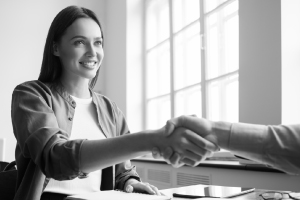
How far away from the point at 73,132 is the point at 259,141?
2.34ft

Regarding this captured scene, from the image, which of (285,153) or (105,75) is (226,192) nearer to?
(285,153)

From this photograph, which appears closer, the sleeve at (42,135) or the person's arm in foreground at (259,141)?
the person's arm in foreground at (259,141)

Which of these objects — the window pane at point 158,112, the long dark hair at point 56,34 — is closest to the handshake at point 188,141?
the long dark hair at point 56,34

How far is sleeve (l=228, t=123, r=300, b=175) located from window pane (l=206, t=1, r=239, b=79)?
2496 millimetres

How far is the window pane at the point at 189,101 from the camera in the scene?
407cm

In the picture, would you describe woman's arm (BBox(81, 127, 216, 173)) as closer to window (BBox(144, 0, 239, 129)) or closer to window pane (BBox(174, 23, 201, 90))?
window (BBox(144, 0, 239, 129))

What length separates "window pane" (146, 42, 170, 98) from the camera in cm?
478

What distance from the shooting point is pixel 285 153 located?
968 millimetres

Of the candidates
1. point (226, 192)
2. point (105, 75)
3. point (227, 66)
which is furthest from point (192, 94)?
point (226, 192)

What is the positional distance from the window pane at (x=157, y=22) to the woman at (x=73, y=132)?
3.34m

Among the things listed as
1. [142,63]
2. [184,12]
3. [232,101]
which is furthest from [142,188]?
[142,63]

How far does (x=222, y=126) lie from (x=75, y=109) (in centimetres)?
63

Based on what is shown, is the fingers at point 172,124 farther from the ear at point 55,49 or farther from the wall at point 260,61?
the wall at point 260,61

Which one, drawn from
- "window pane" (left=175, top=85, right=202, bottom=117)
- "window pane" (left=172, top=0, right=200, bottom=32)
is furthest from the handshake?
"window pane" (left=172, top=0, right=200, bottom=32)
